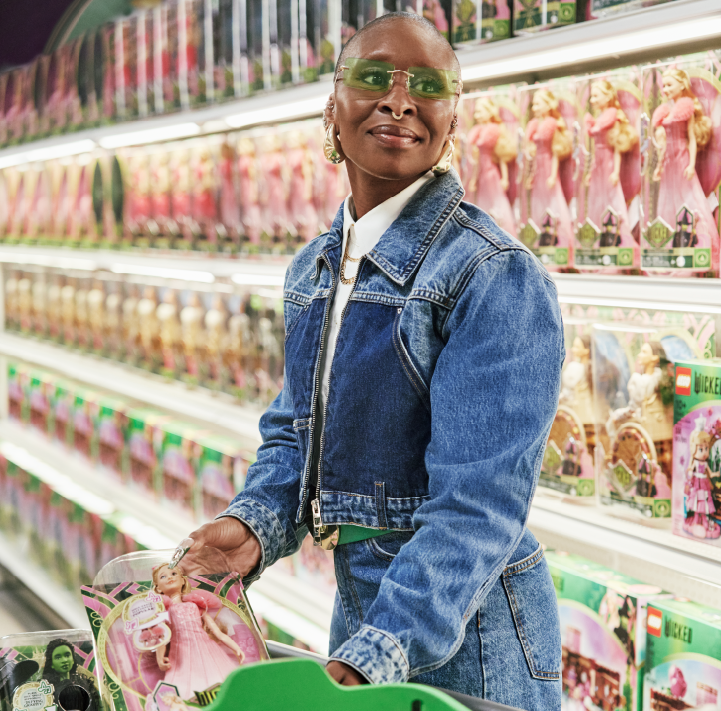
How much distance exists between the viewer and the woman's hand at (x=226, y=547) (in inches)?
41.8

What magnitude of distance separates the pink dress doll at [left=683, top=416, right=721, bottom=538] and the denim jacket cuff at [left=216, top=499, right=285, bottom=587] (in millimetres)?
717

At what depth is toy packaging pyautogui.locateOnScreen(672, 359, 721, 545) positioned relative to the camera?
1439mm

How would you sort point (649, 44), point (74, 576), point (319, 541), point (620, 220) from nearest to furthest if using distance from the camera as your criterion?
point (319, 541) < point (649, 44) < point (620, 220) < point (74, 576)

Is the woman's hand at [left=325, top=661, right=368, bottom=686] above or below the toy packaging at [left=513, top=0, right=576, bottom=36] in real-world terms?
below

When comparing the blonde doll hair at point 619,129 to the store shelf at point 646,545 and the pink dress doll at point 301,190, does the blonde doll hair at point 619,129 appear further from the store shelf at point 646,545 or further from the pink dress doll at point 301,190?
the pink dress doll at point 301,190

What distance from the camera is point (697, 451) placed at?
1.47 m

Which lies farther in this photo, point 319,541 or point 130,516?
point 130,516

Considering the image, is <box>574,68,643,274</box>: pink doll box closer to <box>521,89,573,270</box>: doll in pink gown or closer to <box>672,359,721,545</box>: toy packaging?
<box>521,89,573,270</box>: doll in pink gown

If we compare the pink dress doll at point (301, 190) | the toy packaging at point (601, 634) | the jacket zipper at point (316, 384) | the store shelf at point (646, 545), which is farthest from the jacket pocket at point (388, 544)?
the pink dress doll at point (301, 190)

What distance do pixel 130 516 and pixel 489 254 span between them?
2.83 m

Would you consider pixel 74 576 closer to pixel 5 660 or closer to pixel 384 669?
pixel 5 660

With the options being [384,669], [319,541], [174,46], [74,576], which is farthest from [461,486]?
[74,576]

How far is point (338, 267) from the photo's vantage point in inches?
44.1

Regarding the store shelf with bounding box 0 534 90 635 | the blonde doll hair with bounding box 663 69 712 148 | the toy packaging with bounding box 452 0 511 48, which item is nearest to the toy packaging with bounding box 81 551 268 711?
the blonde doll hair with bounding box 663 69 712 148
